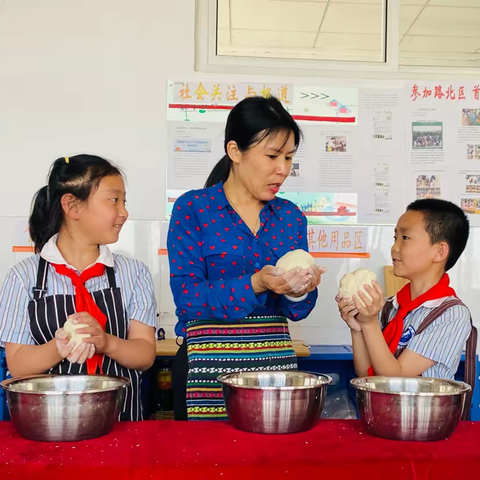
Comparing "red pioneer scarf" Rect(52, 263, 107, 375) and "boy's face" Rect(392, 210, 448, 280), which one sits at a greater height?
"boy's face" Rect(392, 210, 448, 280)

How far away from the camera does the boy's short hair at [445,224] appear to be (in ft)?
6.98

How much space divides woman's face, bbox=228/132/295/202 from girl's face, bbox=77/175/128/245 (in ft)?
1.32

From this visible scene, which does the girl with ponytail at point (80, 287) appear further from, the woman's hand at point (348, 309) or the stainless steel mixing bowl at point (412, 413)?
the stainless steel mixing bowl at point (412, 413)

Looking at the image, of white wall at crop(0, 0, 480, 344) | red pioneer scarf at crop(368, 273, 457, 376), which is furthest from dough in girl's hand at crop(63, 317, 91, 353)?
white wall at crop(0, 0, 480, 344)

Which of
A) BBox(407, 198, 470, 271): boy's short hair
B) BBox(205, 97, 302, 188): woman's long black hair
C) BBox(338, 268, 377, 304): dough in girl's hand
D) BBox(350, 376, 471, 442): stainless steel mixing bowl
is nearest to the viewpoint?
BBox(350, 376, 471, 442): stainless steel mixing bowl

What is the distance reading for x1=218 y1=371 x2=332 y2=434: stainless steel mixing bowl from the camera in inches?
52.7

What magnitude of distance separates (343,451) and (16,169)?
9.28 ft

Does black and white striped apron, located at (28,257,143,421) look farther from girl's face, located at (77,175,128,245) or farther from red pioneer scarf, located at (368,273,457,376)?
red pioneer scarf, located at (368,273,457,376)

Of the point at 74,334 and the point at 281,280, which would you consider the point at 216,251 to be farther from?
the point at 74,334

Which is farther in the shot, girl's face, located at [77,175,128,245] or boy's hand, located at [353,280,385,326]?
girl's face, located at [77,175,128,245]

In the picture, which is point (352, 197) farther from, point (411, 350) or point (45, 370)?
point (45, 370)

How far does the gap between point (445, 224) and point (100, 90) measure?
2.23 m

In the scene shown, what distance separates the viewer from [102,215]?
75.9 inches

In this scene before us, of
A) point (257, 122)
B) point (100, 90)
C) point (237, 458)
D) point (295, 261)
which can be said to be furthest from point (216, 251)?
point (100, 90)
